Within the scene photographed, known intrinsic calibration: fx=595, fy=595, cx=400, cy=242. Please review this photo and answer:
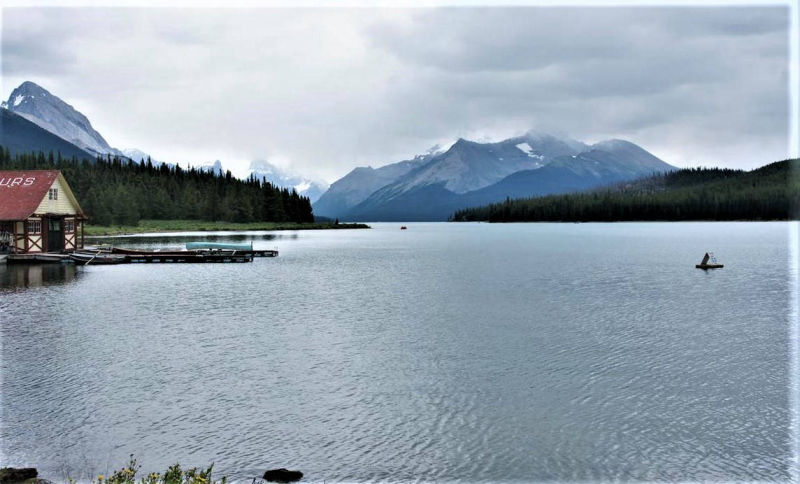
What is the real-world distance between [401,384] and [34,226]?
246ft

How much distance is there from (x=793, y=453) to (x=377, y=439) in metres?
12.9

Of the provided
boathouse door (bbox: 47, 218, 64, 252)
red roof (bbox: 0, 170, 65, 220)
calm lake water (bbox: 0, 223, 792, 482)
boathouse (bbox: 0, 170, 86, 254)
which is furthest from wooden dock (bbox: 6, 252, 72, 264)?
calm lake water (bbox: 0, 223, 792, 482)

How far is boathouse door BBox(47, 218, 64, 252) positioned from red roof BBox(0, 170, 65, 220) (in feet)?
18.2

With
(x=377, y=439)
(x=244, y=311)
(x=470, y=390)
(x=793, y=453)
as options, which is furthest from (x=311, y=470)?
(x=244, y=311)

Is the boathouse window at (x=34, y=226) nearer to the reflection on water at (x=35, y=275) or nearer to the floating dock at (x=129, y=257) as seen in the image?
the floating dock at (x=129, y=257)

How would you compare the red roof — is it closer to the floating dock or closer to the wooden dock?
the wooden dock

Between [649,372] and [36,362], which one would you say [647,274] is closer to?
[649,372]

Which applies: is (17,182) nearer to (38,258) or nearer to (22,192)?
(22,192)

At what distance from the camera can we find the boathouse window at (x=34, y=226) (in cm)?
7975

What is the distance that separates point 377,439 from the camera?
62.3 ft

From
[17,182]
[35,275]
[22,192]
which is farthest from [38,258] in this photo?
[35,275]

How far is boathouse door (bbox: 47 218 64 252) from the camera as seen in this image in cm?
8238

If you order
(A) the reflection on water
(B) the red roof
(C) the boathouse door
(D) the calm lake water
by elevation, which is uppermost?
(B) the red roof

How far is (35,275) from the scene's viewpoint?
63875mm
